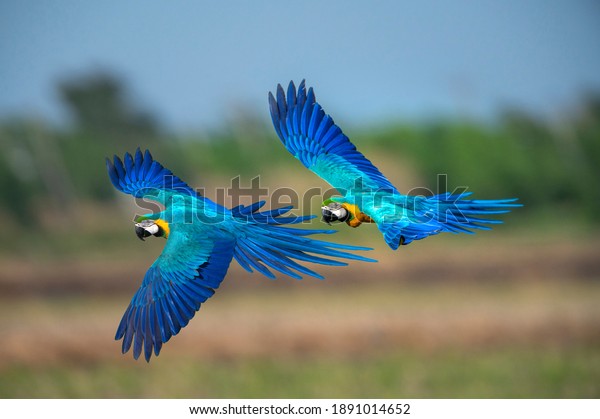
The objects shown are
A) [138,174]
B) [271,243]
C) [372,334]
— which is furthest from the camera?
[372,334]

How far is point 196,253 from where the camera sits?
12.7ft

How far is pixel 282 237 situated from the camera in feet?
12.9

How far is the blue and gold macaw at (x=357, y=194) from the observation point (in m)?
3.72

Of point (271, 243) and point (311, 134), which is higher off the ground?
point (311, 134)

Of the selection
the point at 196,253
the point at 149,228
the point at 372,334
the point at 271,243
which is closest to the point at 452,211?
the point at 271,243

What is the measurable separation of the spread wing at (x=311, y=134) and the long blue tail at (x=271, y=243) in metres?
0.35

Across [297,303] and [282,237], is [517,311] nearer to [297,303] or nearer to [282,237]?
[297,303]

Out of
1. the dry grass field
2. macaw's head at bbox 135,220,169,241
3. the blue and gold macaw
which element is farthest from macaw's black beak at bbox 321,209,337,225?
the dry grass field

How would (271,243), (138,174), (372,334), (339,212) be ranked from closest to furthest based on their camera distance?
(339,212), (271,243), (138,174), (372,334)

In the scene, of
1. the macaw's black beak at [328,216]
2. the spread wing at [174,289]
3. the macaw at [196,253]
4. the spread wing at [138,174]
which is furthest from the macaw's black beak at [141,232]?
the macaw's black beak at [328,216]

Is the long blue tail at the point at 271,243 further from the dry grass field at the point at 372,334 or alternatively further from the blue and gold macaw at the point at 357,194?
the dry grass field at the point at 372,334

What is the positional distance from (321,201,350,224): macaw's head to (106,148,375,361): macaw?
90mm

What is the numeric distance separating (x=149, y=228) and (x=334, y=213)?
29.7 inches

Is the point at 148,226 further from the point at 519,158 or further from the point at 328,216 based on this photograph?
the point at 519,158
